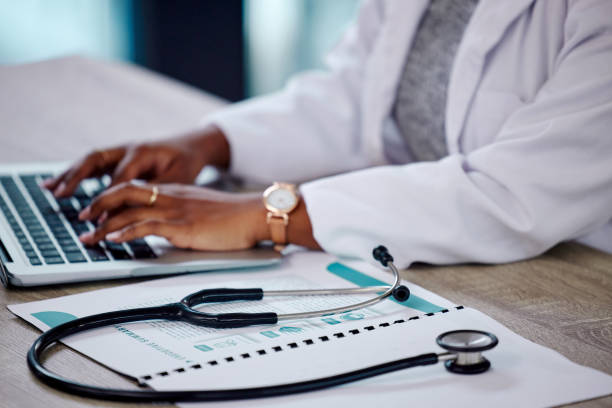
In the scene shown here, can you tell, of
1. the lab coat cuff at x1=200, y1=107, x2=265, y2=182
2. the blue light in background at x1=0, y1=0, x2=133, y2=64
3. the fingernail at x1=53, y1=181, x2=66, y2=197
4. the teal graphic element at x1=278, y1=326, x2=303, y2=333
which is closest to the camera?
the teal graphic element at x1=278, y1=326, x2=303, y2=333

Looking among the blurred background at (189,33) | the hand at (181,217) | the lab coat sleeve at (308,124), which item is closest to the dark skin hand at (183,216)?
the hand at (181,217)

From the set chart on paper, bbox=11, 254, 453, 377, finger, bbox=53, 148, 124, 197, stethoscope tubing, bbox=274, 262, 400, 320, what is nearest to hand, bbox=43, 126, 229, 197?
finger, bbox=53, 148, 124, 197

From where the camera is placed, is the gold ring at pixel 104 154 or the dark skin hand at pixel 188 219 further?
the gold ring at pixel 104 154

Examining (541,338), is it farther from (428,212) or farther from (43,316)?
(43,316)

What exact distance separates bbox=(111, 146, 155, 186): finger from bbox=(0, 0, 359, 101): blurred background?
2713mm

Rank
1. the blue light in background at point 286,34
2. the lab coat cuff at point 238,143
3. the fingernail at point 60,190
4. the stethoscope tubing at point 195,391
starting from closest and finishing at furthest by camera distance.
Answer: the stethoscope tubing at point 195,391
the fingernail at point 60,190
the lab coat cuff at point 238,143
the blue light in background at point 286,34

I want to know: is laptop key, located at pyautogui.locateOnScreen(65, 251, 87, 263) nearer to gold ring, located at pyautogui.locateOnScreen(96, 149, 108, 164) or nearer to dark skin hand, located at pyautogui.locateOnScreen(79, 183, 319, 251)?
dark skin hand, located at pyautogui.locateOnScreen(79, 183, 319, 251)

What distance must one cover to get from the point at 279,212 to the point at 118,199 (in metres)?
0.21

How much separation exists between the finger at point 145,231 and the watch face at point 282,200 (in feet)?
0.42

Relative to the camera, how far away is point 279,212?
100 cm

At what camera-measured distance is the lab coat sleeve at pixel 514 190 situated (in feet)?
3.06

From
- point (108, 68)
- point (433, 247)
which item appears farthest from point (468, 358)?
point (108, 68)

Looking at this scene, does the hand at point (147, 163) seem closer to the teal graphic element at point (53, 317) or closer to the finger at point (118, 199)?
the finger at point (118, 199)

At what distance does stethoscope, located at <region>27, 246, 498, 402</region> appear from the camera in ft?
2.05
